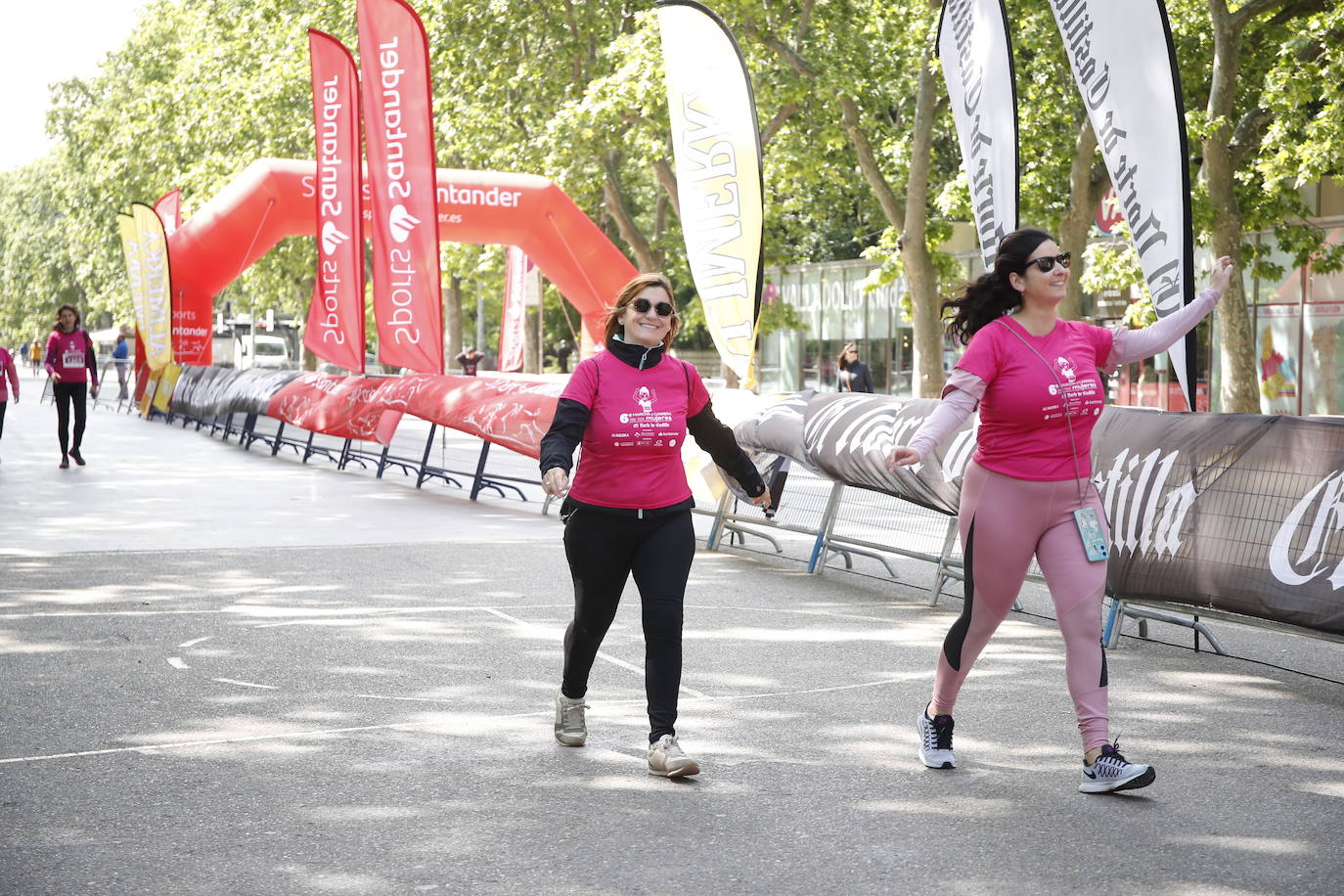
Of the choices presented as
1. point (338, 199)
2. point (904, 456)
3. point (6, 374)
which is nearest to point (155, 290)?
A: point (6, 374)

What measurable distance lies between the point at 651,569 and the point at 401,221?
37.7ft

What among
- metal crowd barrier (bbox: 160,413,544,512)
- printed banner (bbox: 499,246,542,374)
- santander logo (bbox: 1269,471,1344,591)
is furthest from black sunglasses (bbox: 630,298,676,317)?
printed banner (bbox: 499,246,542,374)

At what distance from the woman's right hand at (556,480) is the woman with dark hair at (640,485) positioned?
3.0 inches

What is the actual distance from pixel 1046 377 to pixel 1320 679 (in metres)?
2.93

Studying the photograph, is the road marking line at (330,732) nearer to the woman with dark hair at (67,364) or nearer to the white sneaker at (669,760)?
the white sneaker at (669,760)

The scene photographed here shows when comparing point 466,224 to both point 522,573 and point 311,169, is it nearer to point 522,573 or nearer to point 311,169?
point 311,169

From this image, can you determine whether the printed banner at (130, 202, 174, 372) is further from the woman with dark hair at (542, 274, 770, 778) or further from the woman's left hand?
the woman's left hand

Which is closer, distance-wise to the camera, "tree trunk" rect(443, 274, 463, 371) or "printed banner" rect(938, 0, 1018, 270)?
"printed banner" rect(938, 0, 1018, 270)

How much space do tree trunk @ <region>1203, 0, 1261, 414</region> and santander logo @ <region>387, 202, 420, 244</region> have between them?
9576mm

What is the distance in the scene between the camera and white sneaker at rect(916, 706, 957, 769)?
5410 mm

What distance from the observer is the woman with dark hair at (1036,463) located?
5117 mm

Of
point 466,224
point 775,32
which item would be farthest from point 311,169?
point 775,32

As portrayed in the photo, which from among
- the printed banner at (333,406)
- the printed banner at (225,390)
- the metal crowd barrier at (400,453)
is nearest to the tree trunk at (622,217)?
the metal crowd barrier at (400,453)

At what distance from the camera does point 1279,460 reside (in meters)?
6.79
